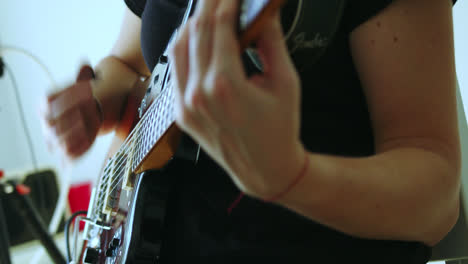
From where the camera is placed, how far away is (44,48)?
2.03m

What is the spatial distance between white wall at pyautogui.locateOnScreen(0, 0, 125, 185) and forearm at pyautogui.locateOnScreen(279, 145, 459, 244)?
1789 mm

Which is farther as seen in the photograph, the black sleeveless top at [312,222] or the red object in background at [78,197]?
the red object in background at [78,197]

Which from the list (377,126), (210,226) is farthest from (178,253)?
(377,126)

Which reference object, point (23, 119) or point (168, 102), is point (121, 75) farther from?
point (23, 119)

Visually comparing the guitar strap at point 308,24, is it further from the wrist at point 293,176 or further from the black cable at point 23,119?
the black cable at point 23,119

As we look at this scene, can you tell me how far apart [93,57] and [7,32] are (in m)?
0.51

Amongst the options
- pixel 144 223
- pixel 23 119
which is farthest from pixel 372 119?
pixel 23 119

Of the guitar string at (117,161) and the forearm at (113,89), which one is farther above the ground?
the forearm at (113,89)

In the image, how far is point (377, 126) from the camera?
1.35ft

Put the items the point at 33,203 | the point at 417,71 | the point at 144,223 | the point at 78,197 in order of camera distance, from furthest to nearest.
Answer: the point at 78,197, the point at 33,203, the point at 144,223, the point at 417,71

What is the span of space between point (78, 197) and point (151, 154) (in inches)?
71.3

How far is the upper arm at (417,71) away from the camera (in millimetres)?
367

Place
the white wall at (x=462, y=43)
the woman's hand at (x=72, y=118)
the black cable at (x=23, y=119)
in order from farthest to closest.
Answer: the black cable at (x=23, y=119)
the white wall at (x=462, y=43)
the woman's hand at (x=72, y=118)

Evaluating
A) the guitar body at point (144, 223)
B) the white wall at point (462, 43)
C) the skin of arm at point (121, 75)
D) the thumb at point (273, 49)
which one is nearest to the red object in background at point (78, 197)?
the skin of arm at point (121, 75)
